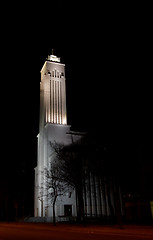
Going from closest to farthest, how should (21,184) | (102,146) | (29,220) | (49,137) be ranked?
1. (102,146)
2. (29,220)
3. (49,137)
4. (21,184)

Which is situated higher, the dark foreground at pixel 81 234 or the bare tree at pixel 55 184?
the bare tree at pixel 55 184

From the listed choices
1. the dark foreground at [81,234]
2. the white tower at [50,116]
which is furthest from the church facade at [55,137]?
the dark foreground at [81,234]

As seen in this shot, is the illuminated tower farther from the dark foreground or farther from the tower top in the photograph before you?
the dark foreground

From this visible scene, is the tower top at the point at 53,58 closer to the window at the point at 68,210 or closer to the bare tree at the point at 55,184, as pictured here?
the bare tree at the point at 55,184

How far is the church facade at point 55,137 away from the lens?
61.9 m

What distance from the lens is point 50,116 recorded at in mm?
74500

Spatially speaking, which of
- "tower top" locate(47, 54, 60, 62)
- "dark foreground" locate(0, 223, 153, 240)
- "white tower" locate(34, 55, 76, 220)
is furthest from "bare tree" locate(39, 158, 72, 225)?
"tower top" locate(47, 54, 60, 62)

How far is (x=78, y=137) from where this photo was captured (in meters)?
74.2

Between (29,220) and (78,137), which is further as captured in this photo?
(78,137)

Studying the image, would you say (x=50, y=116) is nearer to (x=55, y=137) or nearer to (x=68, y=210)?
(x=55, y=137)

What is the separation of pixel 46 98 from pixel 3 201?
3478cm

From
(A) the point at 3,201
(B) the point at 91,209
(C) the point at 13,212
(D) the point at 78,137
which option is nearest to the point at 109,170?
(B) the point at 91,209

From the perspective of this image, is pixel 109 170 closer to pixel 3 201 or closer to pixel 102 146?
pixel 102 146

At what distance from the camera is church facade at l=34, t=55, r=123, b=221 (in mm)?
61875
